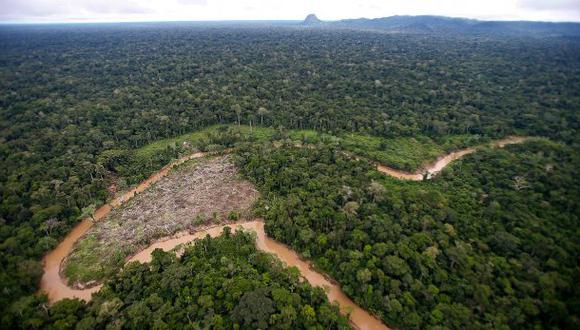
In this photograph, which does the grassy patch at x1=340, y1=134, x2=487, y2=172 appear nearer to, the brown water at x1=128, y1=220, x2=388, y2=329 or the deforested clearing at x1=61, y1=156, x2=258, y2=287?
the deforested clearing at x1=61, y1=156, x2=258, y2=287

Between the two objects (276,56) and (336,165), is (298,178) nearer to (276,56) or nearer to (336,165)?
(336,165)

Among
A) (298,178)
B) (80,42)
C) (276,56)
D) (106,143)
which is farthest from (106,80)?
(80,42)

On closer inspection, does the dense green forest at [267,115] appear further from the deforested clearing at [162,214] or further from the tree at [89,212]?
the deforested clearing at [162,214]

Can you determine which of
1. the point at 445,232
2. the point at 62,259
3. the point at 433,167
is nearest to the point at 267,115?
the point at 433,167

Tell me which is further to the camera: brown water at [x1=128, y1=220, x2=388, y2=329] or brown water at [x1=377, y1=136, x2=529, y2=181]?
brown water at [x1=377, y1=136, x2=529, y2=181]

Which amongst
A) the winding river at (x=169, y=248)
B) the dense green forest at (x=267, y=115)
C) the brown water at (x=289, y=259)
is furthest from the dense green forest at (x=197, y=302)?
the dense green forest at (x=267, y=115)

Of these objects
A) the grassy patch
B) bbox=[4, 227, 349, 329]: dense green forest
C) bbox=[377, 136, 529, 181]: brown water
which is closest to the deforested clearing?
bbox=[4, 227, 349, 329]: dense green forest

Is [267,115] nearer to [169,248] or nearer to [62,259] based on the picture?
[169,248]
